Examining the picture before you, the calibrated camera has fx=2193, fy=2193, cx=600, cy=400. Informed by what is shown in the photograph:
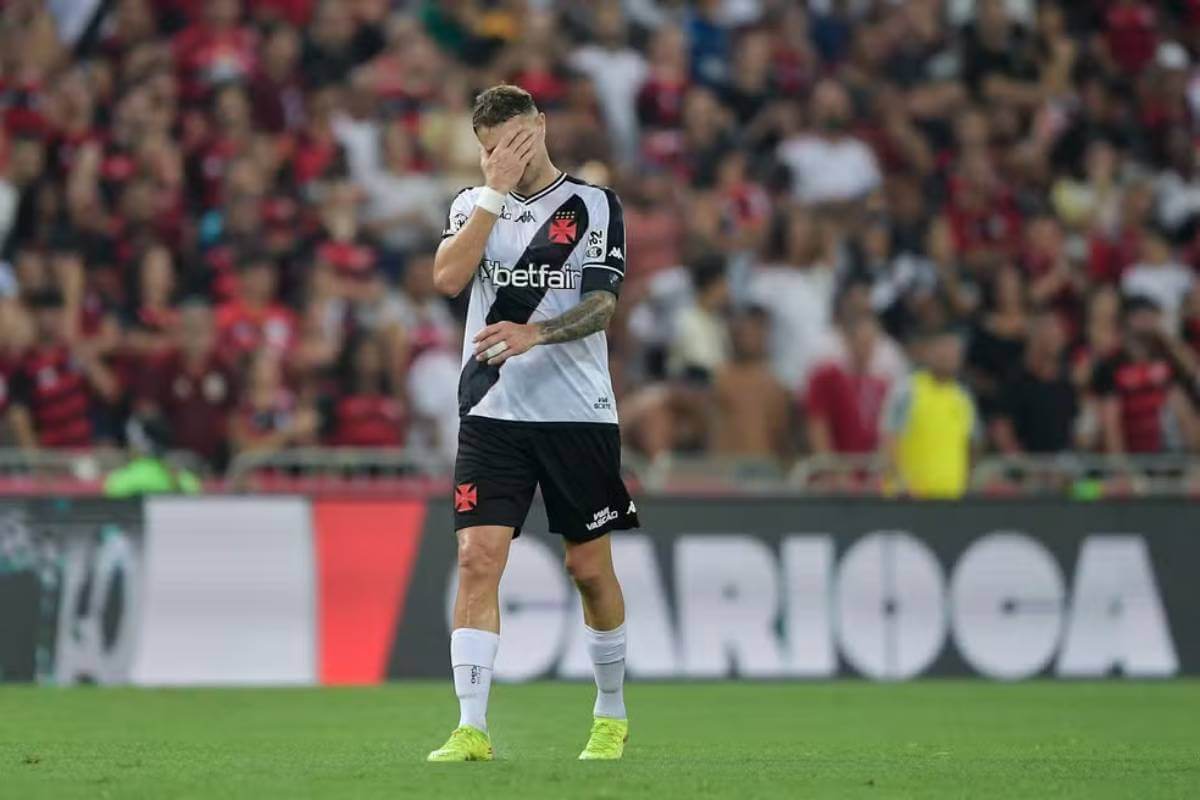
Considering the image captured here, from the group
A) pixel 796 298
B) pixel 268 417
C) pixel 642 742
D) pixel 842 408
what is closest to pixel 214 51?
pixel 268 417

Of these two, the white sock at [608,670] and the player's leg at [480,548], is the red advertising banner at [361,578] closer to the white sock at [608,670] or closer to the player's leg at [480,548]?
the white sock at [608,670]

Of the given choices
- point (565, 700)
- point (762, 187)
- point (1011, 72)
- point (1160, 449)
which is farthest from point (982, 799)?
point (1011, 72)

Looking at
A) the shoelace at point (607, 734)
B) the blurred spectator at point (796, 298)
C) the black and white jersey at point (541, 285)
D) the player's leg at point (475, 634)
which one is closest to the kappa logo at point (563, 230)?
the black and white jersey at point (541, 285)

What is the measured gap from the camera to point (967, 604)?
634 inches

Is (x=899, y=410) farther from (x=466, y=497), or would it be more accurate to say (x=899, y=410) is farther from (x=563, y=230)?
(x=466, y=497)

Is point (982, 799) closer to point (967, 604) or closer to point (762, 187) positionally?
point (967, 604)

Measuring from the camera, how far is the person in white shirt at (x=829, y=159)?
2038cm

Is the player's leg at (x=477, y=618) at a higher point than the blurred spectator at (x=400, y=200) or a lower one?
lower

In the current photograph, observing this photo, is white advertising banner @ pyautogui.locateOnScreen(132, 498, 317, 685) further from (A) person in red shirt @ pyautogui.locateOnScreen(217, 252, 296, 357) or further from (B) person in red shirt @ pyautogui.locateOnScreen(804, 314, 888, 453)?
(B) person in red shirt @ pyautogui.locateOnScreen(804, 314, 888, 453)

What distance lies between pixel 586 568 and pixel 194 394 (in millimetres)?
8419

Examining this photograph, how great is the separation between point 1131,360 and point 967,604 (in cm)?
367

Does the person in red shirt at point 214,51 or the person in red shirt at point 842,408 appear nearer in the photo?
the person in red shirt at point 842,408

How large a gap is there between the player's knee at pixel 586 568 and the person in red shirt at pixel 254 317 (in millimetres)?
8743

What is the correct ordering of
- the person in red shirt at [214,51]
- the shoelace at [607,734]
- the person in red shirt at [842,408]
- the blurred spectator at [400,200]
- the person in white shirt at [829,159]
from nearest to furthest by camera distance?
the shoelace at [607,734]
the person in red shirt at [842,408]
the blurred spectator at [400,200]
the person in red shirt at [214,51]
the person in white shirt at [829,159]
